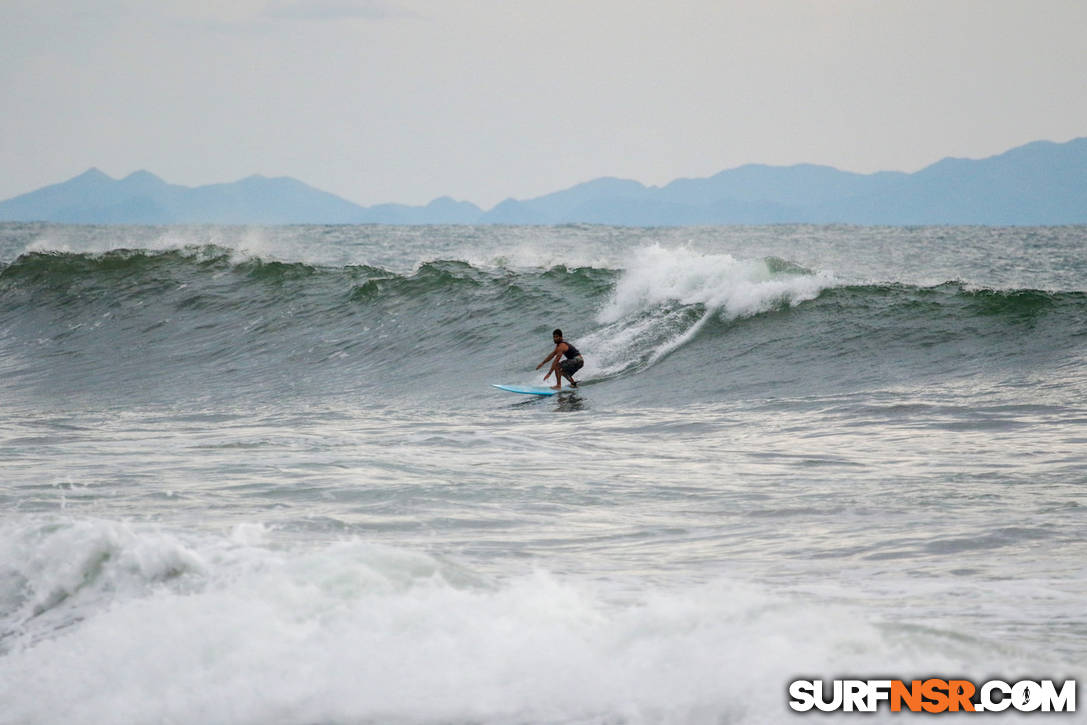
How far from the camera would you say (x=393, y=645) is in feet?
14.7

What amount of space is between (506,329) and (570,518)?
38.4 ft

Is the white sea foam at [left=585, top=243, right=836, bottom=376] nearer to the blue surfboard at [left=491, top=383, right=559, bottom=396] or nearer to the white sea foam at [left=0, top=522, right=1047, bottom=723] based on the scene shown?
the blue surfboard at [left=491, top=383, right=559, bottom=396]

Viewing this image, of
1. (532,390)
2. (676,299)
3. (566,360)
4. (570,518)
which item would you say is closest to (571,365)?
(566,360)

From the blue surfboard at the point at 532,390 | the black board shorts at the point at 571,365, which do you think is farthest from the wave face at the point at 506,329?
the blue surfboard at the point at 532,390

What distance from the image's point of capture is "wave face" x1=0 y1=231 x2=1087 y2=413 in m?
14.2

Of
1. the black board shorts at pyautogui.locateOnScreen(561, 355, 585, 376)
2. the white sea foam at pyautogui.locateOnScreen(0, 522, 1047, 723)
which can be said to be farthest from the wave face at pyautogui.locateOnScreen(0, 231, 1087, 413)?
the white sea foam at pyautogui.locateOnScreen(0, 522, 1047, 723)

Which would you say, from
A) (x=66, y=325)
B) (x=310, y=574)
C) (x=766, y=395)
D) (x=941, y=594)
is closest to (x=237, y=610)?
(x=310, y=574)

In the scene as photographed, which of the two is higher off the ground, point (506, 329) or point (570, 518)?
point (506, 329)

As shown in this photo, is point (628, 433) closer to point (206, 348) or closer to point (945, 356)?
point (945, 356)

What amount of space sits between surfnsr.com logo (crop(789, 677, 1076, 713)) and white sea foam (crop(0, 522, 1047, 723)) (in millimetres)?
100

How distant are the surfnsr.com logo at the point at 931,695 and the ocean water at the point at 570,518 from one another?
9 centimetres

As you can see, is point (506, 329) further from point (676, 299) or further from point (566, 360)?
point (566, 360)

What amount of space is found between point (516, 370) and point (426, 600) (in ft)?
36.9

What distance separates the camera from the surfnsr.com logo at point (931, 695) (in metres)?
3.80
